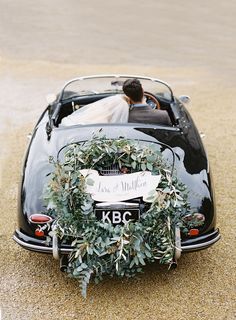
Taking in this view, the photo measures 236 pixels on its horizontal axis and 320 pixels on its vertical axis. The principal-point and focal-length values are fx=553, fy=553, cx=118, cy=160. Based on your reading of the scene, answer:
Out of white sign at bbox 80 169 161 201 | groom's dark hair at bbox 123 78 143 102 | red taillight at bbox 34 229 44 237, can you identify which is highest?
groom's dark hair at bbox 123 78 143 102

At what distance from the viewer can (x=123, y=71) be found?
37.3ft

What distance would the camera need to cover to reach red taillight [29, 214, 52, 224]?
176 inches

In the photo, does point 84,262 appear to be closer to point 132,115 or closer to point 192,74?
point 132,115

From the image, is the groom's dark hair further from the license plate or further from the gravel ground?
the license plate

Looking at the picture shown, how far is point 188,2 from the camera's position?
17922 mm

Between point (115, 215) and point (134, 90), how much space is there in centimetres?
178

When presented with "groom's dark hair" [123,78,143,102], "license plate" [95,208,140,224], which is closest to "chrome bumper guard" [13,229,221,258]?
"license plate" [95,208,140,224]

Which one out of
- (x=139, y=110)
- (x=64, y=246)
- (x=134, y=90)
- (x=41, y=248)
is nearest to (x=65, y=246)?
(x=64, y=246)

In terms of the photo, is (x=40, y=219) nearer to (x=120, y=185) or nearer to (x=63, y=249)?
(x=63, y=249)

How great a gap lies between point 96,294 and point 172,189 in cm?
107

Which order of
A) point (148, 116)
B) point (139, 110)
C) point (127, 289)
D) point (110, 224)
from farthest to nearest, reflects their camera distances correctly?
point (139, 110) → point (148, 116) → point (127, 289) → point (110, 224)

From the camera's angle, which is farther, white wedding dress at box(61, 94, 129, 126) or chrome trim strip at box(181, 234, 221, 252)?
white wedding dress at box(61, 94, 129, 126)

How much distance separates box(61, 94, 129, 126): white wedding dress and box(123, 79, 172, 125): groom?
0.08 meters

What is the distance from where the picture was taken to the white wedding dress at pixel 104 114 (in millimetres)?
5609
